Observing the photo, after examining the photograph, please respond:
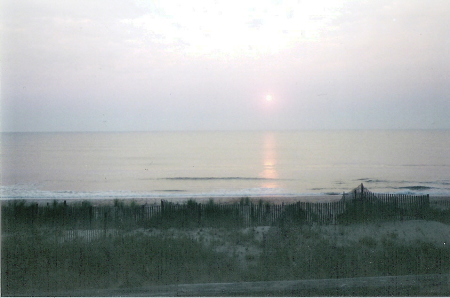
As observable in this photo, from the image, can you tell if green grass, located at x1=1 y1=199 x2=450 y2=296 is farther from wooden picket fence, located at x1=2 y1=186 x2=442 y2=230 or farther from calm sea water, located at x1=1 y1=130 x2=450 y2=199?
calm sea water, located at x1=1 y1=130 x2=450 y2=199

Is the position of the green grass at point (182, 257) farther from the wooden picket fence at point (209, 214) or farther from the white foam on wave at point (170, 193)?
the white foam on wave at point (170, 193)

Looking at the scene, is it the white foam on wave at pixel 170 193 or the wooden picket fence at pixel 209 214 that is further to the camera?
the white foam on wave at pixel 170 193

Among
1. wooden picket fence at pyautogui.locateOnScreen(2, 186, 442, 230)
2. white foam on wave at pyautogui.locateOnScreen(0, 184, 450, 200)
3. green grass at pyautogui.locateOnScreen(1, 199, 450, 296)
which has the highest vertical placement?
wooden picket fence at pyautogui.locateOnScreen(2, 186, 442, 230)

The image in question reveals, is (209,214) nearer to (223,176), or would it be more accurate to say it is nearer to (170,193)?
(170,193)

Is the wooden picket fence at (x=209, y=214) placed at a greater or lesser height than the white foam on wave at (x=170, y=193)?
greater

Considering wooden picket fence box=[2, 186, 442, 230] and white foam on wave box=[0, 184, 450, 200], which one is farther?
white foam on wave box=[0, 184, 450, 200]

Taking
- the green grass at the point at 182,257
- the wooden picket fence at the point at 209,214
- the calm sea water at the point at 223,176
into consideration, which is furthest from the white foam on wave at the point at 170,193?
the green grass at the point at 182,257

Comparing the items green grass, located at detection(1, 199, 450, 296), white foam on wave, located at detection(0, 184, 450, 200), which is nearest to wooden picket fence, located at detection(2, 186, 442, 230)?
green grass, located at detection(1, 199, 450, 296)

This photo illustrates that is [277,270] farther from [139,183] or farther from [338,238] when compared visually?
[139,183]

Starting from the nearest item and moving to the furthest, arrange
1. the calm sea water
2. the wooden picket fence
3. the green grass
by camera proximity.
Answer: the green grass
the wooden picket fence
the calm sea water

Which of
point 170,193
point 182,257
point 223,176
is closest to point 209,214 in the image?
point 182,257

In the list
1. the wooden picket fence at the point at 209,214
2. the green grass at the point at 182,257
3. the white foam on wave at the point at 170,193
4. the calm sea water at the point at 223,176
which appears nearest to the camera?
the green grass at the point at 182,257

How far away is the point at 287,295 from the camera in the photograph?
648 centimetres

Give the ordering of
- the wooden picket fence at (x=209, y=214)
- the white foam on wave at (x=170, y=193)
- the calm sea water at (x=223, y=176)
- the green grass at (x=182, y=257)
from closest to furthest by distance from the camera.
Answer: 1. the green grass at (x=182, y=257)
2. the wooden picket fence at (x=209, y=214)
3. the white foam on wave at (x=170, y=193)
4. the calm sea water at (x=223, y=176)
